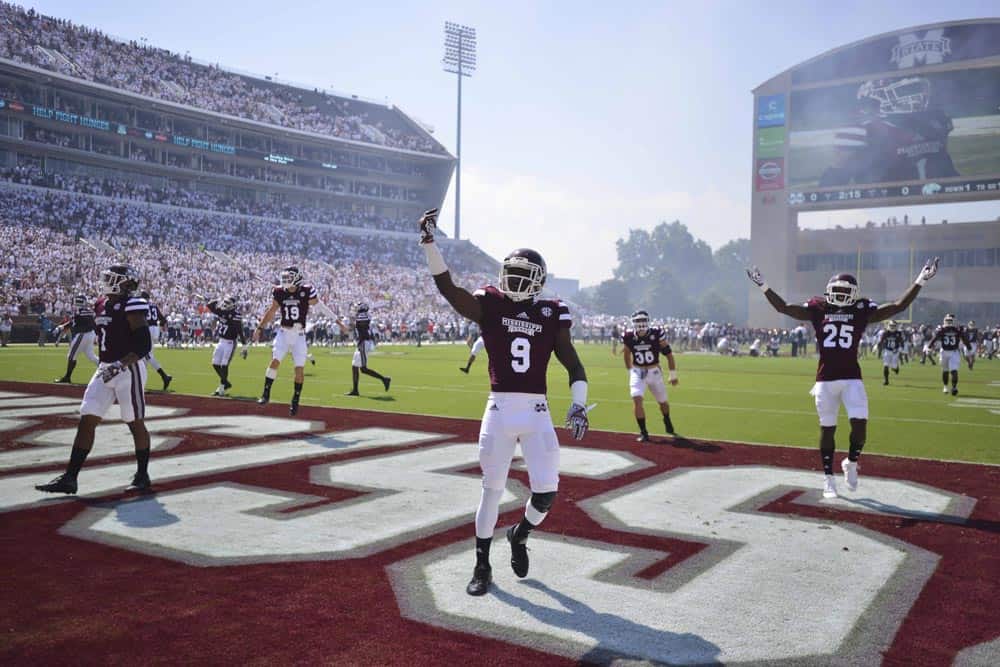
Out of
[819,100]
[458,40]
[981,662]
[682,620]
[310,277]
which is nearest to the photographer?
[981,662]

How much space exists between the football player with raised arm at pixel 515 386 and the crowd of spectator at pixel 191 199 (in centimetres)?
5597

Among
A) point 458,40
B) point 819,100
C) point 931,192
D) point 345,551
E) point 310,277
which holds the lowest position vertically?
point 345,551

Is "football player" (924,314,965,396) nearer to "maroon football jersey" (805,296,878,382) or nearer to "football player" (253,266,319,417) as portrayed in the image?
"maroon football jersey" (805,296,878,382)

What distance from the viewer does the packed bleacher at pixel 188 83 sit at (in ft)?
181

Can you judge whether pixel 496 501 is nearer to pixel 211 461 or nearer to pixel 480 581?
pixel 480 581

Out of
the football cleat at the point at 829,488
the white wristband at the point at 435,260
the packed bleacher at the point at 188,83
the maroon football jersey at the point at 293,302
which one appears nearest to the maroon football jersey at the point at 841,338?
the football cleat at the point at 829,488

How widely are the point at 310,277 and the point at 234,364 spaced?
101ft

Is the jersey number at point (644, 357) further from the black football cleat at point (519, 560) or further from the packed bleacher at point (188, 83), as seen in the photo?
the packed bleacher at point (188, 83)

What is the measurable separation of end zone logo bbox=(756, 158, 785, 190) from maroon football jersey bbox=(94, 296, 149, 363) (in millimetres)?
60874

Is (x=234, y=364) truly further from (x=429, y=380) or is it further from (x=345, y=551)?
(x=345, y=551)

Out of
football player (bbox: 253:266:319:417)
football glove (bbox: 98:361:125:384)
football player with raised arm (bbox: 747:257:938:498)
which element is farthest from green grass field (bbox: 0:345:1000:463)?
football glove (bbox: 98:361:125:384)

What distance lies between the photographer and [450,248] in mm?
77188

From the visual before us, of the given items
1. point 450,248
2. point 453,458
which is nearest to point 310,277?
point 450,248

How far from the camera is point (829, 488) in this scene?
24.5ft
